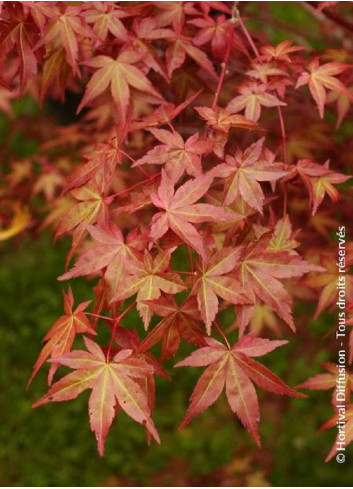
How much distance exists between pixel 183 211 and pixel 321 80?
0.55 metres

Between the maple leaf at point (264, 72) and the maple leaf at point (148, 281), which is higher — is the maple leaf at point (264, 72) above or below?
above

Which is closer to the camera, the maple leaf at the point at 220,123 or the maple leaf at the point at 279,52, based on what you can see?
the maple leaf at the point at 220,123

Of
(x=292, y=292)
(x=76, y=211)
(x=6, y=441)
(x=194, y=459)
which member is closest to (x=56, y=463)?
(x=6, y=441)

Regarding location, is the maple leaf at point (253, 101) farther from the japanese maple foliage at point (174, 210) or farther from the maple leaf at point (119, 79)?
the maple leaf at point (119, 79)

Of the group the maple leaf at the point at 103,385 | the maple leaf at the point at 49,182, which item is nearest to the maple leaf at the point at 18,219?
the maple leaf at the point at 49,182

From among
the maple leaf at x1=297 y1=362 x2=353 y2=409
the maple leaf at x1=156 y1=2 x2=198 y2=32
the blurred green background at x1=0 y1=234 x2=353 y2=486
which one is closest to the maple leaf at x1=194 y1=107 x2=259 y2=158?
the maple leaf at x1=156 y1=2 x2=198 y2=32

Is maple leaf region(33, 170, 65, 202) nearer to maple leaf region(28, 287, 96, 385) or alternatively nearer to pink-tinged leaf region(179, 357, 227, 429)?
maple leaf region(28, 287, 96, 385)

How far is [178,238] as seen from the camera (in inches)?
51.9

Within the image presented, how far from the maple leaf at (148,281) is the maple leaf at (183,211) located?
47 millimetres

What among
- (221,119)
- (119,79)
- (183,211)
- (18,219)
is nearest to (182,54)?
(119,79)

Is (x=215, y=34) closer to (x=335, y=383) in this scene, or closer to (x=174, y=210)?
(x=174, y=210)

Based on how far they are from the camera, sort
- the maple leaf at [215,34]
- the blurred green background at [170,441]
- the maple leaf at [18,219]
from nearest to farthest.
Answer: the maple leaf at [215,34] → the maple leaf at [18,219] → the blurred green background at [170,441]

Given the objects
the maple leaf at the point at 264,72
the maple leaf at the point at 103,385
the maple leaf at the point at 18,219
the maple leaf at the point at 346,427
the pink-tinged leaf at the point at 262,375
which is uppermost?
the maple leaf at the point at 264,72

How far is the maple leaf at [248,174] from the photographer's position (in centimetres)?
138
